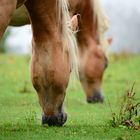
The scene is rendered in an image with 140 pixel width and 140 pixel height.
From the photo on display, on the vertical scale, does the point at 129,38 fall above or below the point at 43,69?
below

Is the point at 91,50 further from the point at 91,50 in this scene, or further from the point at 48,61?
the point at 48,61

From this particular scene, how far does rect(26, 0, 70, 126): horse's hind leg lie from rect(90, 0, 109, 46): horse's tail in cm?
383

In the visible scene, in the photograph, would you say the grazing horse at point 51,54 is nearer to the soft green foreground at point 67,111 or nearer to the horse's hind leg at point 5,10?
the soft green foreground at point 67,111

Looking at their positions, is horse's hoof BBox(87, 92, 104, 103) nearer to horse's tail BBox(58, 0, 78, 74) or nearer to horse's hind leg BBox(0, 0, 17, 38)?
horse's tail BBox(58, 0, 78, 74)

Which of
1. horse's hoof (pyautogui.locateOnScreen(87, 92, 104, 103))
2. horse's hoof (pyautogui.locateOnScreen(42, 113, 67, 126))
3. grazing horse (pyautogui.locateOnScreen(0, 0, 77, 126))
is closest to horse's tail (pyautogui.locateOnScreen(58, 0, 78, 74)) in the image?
grazing horse (pyautogui.locateOnScreen(0, 0, 77, 126))

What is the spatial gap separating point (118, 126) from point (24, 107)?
7.58 feet

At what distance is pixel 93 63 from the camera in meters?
10.1

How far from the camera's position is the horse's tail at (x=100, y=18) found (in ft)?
32.7

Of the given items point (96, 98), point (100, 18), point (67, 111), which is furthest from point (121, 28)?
point (67, 111)

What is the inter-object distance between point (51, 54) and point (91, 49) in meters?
4.00

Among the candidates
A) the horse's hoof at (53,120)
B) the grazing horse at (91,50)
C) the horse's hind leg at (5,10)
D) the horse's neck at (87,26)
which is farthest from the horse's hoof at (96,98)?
the horse's hind leg at (5,10)

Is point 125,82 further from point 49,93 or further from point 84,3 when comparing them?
point 49,93

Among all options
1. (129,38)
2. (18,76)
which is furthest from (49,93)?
(129,38)

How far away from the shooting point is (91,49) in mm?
10125
